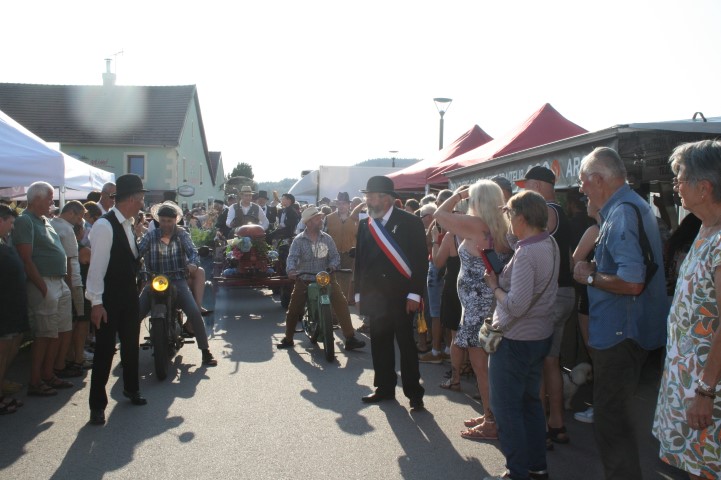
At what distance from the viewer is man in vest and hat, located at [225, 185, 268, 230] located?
1420 cm

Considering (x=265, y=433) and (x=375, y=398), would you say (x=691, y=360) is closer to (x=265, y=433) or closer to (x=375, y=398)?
(x=265, y=433)

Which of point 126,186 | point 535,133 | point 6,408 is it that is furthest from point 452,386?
point 535,133

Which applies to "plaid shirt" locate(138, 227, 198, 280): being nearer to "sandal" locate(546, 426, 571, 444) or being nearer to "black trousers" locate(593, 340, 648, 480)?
"sandal" locate(546, 426, 571, 444)

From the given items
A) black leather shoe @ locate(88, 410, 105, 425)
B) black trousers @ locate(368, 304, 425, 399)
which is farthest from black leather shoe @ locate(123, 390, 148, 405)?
black trousers @ locate(368, 304, 425, 399)

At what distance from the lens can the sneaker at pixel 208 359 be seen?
788 cm

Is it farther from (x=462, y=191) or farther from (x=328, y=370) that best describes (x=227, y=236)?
(x=462, y=191)

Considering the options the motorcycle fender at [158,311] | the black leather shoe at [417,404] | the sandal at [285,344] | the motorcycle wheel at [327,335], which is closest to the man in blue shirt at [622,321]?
the black leather shoe at [417,404]

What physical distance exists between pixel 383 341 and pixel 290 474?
213cm

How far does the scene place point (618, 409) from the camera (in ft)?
11.4

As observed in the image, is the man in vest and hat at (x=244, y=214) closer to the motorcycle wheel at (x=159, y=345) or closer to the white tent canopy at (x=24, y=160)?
the white tent canopy at (x=24, y=160)

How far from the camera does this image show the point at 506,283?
4.16 m

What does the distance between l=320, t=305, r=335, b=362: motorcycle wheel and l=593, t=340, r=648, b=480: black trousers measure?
15.9ft

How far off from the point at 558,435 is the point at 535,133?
22.0 feet

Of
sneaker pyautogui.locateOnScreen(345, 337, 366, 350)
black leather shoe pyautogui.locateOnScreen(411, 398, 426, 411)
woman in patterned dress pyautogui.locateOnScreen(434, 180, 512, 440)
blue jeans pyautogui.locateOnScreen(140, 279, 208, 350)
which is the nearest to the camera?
woman in patterned dress pyautogui.locateOnScreen(434, 180, 512, 440)
